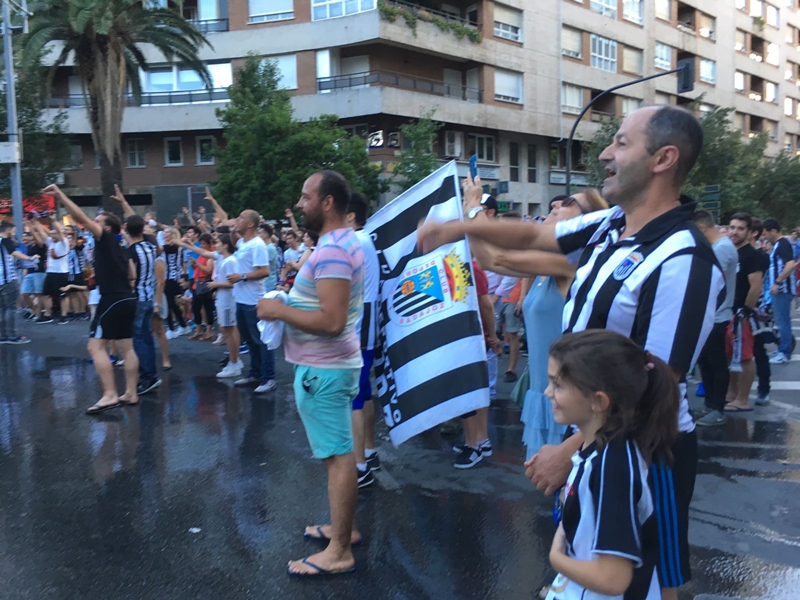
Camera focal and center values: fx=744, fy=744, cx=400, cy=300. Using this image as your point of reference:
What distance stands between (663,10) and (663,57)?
280 centimetres

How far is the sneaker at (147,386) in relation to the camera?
824cm

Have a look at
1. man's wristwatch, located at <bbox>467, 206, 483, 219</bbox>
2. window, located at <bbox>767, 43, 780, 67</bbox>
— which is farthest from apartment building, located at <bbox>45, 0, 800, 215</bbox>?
man's wristwatch, located at <bbox>467, 206, 483, 219</bbox>

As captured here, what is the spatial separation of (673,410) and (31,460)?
5399mm

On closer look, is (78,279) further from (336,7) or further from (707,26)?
(707,26)

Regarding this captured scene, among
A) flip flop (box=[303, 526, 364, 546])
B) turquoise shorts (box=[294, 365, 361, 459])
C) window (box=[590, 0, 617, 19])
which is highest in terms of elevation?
window (box=[590, 0, 617, 19])

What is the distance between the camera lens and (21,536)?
14.3 feet

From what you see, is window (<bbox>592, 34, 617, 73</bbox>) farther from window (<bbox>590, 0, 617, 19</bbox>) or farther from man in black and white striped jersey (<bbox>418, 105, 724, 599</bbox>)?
man in black and white striped jersey (<bbox>418, 105, 724, 599</bbox>)

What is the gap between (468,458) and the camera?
18.3 ft

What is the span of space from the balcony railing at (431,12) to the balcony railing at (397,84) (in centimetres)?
263

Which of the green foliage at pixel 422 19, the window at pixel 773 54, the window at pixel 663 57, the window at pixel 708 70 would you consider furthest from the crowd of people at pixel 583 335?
the window at pixel 773 54

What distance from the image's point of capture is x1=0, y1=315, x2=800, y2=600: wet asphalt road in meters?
3.77

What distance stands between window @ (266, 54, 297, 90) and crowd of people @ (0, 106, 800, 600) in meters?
26.0

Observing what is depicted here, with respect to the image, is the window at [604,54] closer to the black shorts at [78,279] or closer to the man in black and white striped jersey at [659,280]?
the black shorts at [78,279]

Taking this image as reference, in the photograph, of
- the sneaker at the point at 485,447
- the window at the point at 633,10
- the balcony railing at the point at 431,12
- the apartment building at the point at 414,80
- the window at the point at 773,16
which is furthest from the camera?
the window at the point at 773,16
